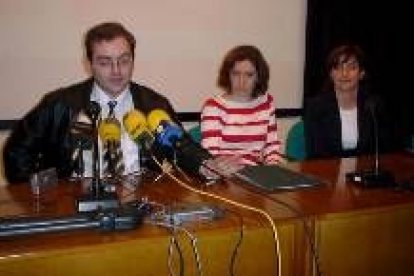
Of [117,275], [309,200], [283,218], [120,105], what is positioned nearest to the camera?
[117,275]

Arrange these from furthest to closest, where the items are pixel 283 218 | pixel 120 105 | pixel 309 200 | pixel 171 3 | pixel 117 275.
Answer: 1. pixel 171 3
2. pixel 120 105
3. pixel 309 200
4. pixel 283 218
5. pixel 117 275

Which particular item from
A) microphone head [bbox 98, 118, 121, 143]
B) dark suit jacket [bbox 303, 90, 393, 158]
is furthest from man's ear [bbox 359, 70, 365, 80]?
microphone head [bbox 98, 118, 121, 143]

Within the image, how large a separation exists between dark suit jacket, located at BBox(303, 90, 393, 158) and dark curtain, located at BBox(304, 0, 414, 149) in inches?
36.2

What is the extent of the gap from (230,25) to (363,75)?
107 centimetres

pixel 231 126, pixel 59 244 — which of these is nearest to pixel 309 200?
pixel 59 244

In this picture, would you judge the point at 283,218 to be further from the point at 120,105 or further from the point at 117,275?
the point at 120,105

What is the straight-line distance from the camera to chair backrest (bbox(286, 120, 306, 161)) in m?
3.23

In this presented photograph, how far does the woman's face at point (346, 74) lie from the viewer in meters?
3.24

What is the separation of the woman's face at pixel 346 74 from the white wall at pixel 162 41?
952mm

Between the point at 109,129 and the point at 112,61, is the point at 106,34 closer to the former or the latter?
the point at 112,61

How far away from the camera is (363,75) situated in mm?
3365

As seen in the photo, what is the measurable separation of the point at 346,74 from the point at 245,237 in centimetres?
190

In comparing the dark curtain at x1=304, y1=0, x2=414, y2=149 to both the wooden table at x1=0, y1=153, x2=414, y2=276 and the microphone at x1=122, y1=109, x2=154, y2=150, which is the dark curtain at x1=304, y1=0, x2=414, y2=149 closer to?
the wooden table at x1=0, y1=153, x2=414, y2=276

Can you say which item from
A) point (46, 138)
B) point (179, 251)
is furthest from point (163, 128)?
point (46, 138)
